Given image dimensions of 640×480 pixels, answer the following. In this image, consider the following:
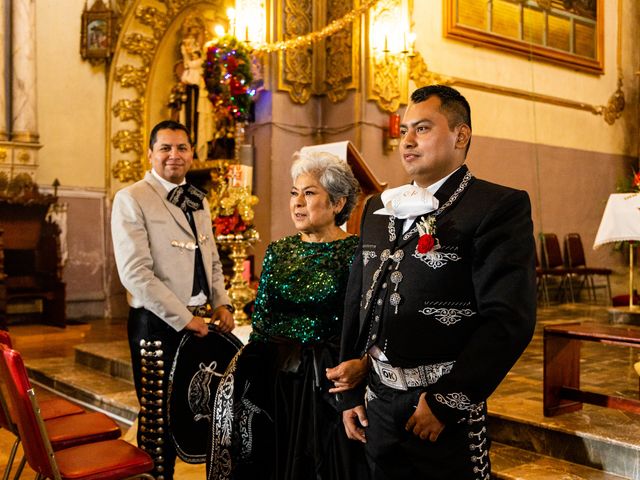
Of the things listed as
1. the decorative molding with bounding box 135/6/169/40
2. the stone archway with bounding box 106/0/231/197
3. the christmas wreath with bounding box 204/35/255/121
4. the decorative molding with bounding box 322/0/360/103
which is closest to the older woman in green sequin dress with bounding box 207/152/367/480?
the christmas wreath with bounding box 204/35/255/121

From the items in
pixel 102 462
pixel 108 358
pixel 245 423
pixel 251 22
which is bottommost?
pixel 108 358

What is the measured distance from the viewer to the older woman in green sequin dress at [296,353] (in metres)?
2.21

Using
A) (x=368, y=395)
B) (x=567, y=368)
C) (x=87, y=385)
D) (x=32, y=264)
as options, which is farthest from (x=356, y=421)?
(x=32, y=264)

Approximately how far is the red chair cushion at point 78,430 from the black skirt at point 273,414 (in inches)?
20.3

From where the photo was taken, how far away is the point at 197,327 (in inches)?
112

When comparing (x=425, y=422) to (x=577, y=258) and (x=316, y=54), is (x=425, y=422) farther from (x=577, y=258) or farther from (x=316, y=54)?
(x=577, y=258)

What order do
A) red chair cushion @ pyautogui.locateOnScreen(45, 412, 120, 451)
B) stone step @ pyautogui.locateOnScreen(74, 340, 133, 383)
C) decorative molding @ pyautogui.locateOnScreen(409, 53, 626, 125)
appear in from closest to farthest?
red chair cushion @ pyautogui.locateOnScreen(45, 412, 120, 451) → stone step @ pyautogui.locateOnScreen(74, 340, 133, 383) → decorative molding @ pyautogui.locateOnScreen(409, 53, 626, 125)

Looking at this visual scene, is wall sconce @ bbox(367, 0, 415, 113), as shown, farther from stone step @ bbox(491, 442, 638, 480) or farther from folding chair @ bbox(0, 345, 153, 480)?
folding chair @ bbox(0, 345, 153, 480)

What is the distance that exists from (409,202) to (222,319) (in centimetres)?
156

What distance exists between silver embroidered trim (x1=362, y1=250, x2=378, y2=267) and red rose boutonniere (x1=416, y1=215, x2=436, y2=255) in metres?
0.17

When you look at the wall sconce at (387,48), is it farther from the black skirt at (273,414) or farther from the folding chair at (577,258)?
the black skirt at (273,414)

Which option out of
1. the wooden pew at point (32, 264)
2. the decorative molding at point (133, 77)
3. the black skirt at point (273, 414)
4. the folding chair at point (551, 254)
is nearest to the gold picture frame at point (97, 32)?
the decorative molding at point (133, 77)

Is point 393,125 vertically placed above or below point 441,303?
above

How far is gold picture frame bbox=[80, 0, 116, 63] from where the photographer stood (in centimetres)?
866
